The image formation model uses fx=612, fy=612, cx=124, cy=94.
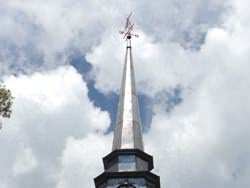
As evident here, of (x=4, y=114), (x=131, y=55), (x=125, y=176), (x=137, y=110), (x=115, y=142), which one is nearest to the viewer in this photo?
(x=4, y=114)

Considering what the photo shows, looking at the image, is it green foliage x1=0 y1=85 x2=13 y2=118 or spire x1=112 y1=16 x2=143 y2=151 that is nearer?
green foliage x1=0 y1=85 x2=13 y2=118

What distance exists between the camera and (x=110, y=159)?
203 ft

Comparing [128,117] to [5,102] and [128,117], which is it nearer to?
[128,117]

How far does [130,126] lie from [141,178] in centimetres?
738

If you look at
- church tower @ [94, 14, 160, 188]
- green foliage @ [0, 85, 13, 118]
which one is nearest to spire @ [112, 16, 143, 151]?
church tower @ [94, 14, 160, 188]

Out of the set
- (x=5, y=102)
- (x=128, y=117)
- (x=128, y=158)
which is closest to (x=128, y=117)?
(x=128, y=117)

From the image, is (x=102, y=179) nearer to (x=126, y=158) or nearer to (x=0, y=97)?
(x=126, y=158)

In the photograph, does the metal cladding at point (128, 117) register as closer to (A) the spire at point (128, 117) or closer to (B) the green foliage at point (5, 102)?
(A) the spire at point (128, 117)

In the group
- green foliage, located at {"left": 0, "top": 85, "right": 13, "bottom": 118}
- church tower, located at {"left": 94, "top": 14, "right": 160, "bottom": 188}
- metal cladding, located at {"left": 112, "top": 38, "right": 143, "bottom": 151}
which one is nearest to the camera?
green foliage, located at {"left": 0, "top": 85, "right": 13, "bottom": 118}

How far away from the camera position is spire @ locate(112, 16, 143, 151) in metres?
63.4

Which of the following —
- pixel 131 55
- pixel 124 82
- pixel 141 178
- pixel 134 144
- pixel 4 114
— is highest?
pixel 131 55

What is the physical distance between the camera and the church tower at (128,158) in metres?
59.6

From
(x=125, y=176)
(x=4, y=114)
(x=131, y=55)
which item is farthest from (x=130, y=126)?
(x=4, y=114)

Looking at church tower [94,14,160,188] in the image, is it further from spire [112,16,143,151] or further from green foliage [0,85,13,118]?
green foliage [0,85,13,118]
